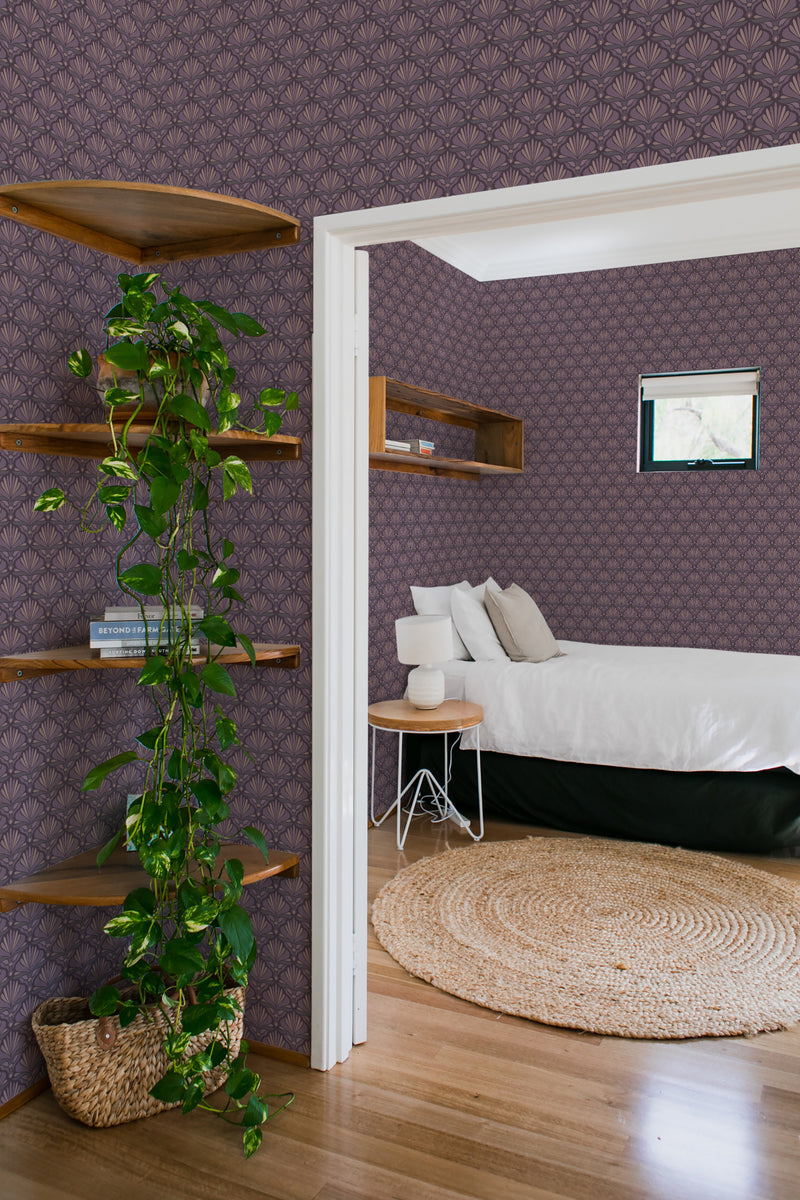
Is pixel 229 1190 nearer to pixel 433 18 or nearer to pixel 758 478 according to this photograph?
pixel 433 18

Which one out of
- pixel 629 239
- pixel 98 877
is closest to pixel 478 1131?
pixel 98 877

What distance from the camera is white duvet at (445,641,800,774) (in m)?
3.96

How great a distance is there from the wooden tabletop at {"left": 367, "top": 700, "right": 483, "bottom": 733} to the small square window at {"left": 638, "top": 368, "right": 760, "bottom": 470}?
2.55 metres

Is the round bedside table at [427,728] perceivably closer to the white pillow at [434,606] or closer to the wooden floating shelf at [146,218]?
the white pillow at [434,606]

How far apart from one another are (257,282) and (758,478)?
4.11 m

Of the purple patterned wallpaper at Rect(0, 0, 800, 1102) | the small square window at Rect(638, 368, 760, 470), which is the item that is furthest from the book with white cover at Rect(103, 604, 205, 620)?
the small square window at Rect(638, 368, 760, 470)

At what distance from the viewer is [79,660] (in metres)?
2.20

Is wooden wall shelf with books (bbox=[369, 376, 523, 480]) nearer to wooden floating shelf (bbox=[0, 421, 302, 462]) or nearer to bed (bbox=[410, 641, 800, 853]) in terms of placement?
bed (bbox=[410, 641, 800, 853])

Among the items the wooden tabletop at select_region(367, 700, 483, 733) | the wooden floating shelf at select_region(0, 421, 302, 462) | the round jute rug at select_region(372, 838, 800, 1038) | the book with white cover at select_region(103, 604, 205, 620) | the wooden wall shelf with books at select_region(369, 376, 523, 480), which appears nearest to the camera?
the wooden floating shelf at select_region(0, 421, 302, 462)

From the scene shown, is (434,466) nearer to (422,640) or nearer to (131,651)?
(422,640)

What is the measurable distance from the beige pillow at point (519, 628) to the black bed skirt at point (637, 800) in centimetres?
61

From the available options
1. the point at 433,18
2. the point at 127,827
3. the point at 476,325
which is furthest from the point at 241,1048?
the point at 476,325

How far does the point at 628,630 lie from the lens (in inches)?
240

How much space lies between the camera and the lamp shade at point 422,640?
4.11 metres
